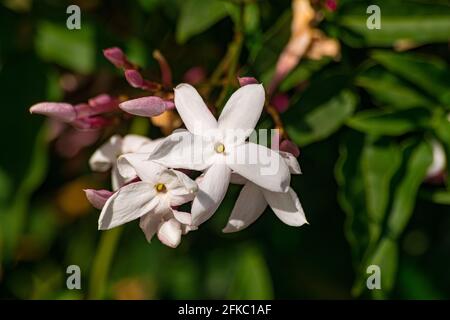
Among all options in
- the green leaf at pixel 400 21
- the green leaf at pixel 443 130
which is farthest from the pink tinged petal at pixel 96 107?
the green leaf at pixel 443 130

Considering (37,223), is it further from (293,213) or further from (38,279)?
(293,213)

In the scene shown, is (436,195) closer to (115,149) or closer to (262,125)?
(262,125)

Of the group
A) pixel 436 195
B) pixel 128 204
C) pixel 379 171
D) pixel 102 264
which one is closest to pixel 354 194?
pixel 379 171

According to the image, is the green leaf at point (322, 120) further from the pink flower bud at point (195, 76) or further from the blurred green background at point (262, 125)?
the pink flower bud at point (195, 76)

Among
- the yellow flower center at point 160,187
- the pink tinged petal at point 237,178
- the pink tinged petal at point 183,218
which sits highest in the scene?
the pink tinged petal at point 237,178

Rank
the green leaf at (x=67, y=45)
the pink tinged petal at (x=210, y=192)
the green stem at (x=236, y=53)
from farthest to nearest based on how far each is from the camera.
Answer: the green leaf at (x=67, y=45) < the green stem at (x=236, y=53) < the pink tinged petal at (x=210, y=192)
